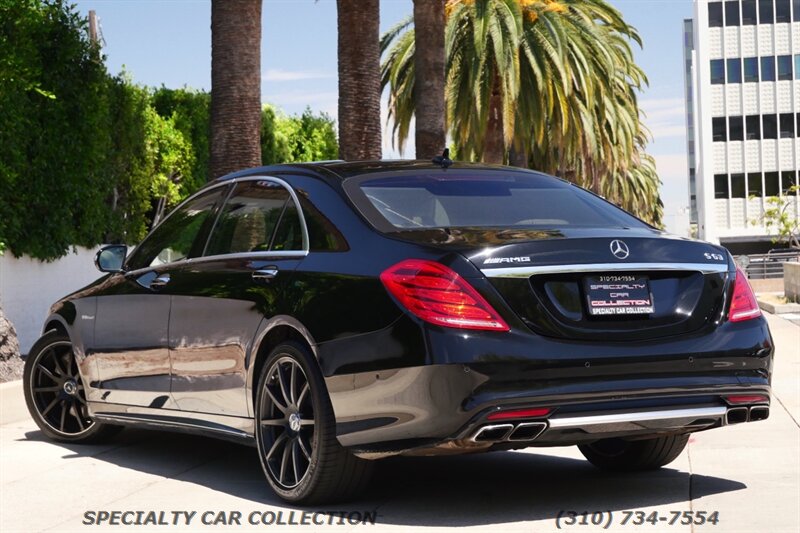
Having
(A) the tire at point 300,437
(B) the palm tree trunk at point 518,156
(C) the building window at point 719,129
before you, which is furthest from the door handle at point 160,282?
(C) the building window at point 719,129

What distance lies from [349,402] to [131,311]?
2.44 m

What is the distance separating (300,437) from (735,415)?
1990 millimetres

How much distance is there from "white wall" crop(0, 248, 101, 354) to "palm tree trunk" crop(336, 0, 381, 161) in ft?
14.2

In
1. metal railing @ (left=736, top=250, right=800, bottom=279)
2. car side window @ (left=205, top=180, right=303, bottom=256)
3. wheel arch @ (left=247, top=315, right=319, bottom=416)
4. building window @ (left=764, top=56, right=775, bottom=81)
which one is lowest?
metal railing @ (left=736, top=250, right=800, bottom=279)

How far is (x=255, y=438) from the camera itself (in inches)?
269

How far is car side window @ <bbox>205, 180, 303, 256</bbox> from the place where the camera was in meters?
6.99

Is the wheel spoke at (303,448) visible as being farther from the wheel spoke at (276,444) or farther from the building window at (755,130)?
the building window at (755,130)

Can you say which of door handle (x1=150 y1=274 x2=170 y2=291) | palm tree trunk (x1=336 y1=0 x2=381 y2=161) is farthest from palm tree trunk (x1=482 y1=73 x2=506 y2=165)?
door handle (x1=150 y1=274 x2=170 y2=291)

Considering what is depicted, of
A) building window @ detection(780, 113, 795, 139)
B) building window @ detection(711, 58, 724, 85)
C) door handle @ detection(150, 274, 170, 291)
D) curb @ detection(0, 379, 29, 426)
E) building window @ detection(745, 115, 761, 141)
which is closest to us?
door handle @ detection(150, 274, 170, 291)

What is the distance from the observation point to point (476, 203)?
6883 mm

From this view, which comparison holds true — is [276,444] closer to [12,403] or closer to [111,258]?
[111,258]

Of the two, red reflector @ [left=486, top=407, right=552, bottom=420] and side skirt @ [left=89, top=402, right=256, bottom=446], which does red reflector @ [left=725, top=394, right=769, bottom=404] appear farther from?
side skirt @ [left=89, top=402, right=256, bottom=446]

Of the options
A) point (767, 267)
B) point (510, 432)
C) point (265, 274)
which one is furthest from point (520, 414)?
point (767, 267)

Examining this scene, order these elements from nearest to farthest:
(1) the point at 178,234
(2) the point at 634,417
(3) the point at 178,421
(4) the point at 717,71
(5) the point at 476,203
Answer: (2) the point at 634,417 < (5) the point at 476,203 < (3) the point at 178,421 < (1) the point at 178,234 < (4) the point at 717,71
